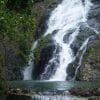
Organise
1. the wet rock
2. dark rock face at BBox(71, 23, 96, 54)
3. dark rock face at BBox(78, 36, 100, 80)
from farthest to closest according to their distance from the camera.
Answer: the wet rock
dark rock face at BBox(71, 23, 96, 54)
dark rock face at BBox(78, 36, 100, 80)

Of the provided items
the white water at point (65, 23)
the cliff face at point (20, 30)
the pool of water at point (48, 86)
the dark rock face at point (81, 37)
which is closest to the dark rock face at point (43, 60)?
the white water at point (65, 23)

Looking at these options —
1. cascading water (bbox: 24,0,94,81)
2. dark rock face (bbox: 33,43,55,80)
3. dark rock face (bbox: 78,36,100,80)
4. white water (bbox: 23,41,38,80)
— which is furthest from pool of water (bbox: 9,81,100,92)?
white water (bbox: 23,41,38,80)

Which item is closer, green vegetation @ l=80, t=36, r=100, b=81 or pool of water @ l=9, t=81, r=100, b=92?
pool of water @ l=9, t=81, r=100, b=92

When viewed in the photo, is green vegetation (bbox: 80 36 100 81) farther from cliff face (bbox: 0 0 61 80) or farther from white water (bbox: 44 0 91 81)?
cliff face (bbox: 0 0 61 80)

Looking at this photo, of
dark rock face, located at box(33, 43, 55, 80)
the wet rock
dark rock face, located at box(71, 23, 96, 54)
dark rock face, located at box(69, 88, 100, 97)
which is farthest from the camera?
the wet rock

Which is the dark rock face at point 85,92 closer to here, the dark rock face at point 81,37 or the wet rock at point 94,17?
the dark rock face at point 81,37

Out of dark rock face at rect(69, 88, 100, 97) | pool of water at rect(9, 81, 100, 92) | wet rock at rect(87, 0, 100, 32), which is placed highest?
wet rock at rect(87, 0, 100, 32)

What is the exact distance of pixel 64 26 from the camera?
5684cm

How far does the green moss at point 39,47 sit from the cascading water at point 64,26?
4.44ft

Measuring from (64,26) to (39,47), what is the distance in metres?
6.80

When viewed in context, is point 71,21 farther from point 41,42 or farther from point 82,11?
point 41,42

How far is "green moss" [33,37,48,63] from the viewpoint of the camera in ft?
162

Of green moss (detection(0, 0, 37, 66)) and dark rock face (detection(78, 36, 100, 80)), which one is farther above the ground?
green moss (detection(0, 0, 37, 66))

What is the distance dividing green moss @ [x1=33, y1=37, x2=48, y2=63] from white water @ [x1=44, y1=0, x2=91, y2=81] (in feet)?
4.81
